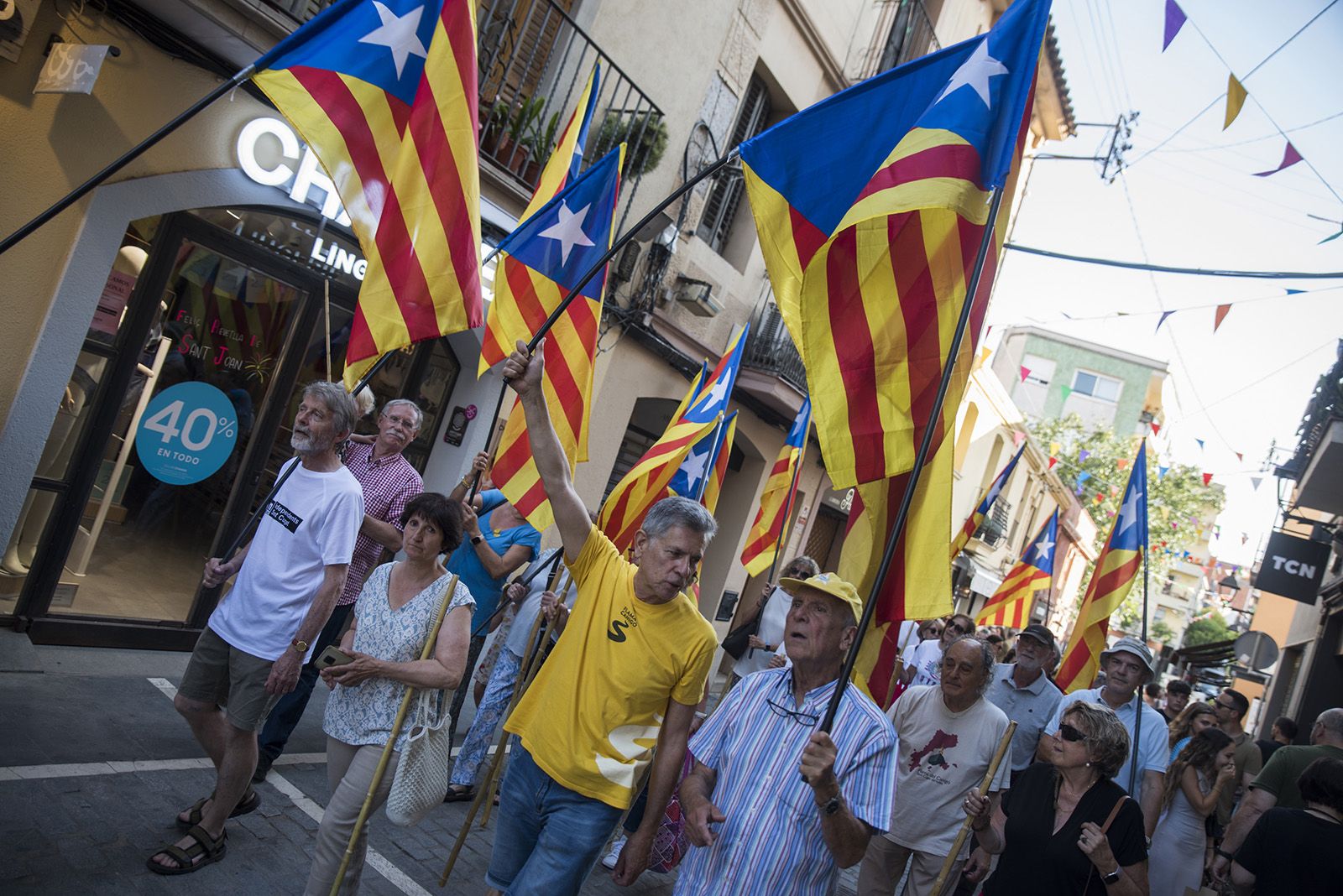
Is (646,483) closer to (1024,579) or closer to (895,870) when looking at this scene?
(895,870)

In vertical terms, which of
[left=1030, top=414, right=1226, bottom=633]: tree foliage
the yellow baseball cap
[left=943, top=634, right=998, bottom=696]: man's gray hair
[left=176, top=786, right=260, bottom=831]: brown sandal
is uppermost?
[left=1030, top=414, right=1226, bottom=633]: tree foliage

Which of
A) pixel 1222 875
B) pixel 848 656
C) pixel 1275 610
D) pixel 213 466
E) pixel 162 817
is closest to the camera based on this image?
pixel 848 656

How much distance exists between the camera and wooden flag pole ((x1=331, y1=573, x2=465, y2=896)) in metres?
3.41

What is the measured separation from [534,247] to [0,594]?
4020 mm

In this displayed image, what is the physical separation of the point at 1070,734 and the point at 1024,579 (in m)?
8.60

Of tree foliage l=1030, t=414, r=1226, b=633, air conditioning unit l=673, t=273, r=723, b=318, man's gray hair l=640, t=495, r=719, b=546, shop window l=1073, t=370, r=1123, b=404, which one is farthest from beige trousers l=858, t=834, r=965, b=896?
shop window l=1073, t=370, r=1123, b=404

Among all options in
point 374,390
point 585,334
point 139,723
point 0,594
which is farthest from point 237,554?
point 374,390

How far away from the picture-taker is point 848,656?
2854 mm

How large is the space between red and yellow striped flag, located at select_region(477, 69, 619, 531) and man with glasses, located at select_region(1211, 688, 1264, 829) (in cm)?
520

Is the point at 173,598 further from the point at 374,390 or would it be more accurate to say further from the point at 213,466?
the point at 374,390

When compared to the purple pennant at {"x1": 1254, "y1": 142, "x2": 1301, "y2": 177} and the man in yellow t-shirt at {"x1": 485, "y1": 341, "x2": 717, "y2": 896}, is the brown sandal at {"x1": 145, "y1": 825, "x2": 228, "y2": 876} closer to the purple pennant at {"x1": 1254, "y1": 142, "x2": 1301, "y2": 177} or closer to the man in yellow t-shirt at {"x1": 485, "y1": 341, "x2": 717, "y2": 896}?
the man in yellow t-shirt at {"x1": 485, "y1": 341, "x2": 717, "y2": 896}

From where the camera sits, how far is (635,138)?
9.63m

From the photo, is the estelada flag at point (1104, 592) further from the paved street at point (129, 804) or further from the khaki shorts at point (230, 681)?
the khaki shorts at point (230, 681)

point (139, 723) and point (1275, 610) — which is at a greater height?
point (1275, 610)
